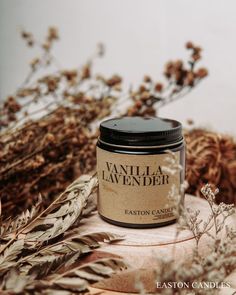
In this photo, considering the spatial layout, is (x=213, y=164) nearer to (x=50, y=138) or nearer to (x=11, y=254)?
(x=50, y=138)

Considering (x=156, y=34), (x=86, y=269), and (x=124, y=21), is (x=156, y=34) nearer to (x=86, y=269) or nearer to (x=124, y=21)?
(x=124, y=21)

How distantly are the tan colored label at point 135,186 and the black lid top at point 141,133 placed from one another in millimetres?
16

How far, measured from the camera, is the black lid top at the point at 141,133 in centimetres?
54

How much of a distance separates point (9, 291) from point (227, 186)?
1.47 feet

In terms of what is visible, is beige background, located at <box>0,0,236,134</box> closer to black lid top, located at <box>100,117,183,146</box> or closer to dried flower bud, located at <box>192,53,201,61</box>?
dried flower bud, located at <box>192,53,201,61</box>

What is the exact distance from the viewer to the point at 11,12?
1.19m

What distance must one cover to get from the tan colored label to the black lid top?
0.02 meters

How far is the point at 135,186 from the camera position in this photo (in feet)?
1.81

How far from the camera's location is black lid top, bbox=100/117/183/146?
54cm

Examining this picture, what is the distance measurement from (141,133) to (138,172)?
0.04m

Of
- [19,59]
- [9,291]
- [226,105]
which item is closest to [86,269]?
[9,291]

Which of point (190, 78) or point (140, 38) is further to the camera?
point (140, 38)

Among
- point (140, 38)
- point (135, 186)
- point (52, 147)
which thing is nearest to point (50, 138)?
point (52, 147)

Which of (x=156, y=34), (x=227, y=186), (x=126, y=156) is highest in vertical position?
(x=156, y=34)
